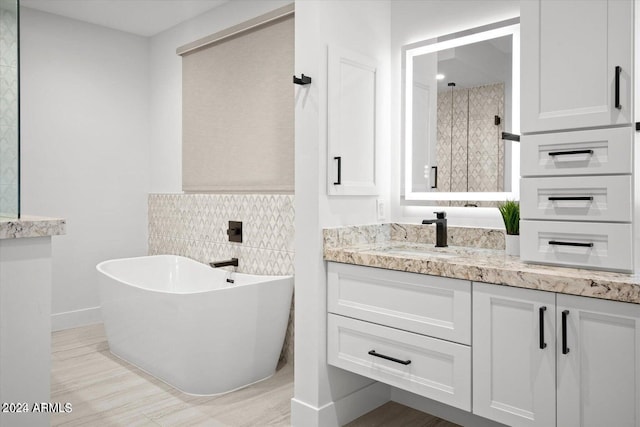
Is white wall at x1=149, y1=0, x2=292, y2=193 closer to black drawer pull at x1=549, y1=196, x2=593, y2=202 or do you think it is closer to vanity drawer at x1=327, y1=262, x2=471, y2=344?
vanity drawer at x1=327, y1=262, x2=471, y2=344

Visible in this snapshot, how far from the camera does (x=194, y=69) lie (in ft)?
13.2

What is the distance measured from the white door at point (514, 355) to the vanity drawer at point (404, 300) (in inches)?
3.1

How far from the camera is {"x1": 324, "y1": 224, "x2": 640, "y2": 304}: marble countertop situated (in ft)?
4.99

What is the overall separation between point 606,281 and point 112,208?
4.08m

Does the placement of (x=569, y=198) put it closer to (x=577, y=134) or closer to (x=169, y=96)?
(x=577, y=134)

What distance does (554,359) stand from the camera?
1.62 m

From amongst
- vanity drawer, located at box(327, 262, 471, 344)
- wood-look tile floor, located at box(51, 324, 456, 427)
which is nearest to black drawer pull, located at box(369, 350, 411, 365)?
vanity drawer, located at box(327, 262, 471, 344)

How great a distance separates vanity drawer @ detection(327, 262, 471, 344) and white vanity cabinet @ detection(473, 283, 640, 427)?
8cm

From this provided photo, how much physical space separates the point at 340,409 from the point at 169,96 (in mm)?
3240

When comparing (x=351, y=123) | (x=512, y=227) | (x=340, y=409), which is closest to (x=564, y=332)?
(x=512, y=227)

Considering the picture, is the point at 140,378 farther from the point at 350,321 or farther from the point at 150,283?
the point at 350,321

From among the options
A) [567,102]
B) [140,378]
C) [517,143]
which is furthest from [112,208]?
[567,102]

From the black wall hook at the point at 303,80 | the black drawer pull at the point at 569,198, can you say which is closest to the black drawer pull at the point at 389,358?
the black drawer pull at the point at 569,198

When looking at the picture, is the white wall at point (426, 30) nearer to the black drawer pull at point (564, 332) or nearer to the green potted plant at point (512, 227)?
the green potted plant at point (512, 227)
